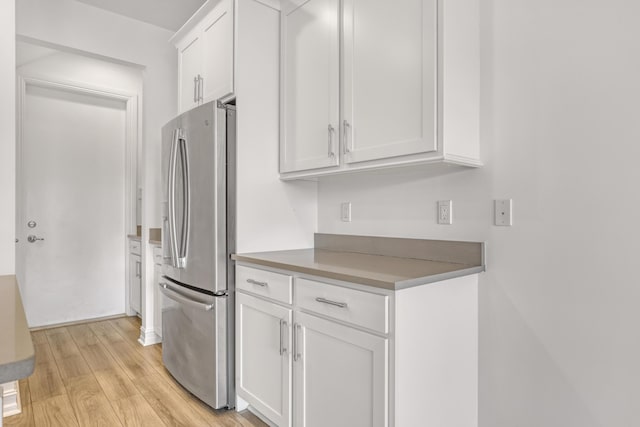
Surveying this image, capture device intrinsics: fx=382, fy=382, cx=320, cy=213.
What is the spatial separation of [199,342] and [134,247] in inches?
84.1

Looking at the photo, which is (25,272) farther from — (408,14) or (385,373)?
(408,14)

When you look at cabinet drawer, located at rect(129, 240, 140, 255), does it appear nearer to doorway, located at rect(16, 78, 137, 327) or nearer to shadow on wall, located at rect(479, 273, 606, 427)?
doorway, located at rect(16, 78, 137, 327)

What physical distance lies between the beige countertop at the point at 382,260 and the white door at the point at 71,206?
8.74 feet

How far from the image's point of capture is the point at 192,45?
2.67 metres

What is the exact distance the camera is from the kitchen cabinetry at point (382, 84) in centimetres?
155

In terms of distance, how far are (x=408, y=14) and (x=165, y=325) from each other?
2445 mm

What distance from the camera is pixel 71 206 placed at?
3883 millimetres

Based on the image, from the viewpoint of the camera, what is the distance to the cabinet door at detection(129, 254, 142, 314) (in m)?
3.86

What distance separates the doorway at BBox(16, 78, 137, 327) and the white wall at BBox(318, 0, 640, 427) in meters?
3.63

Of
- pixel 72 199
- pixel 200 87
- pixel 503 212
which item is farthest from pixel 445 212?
pixel 72 199

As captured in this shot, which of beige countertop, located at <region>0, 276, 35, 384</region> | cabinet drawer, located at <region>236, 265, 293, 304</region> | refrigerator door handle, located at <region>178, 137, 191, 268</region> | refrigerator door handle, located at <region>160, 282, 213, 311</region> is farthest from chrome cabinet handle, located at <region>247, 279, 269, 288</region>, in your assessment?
beige countertop, located at <region>0, 276, 35, 384</region>

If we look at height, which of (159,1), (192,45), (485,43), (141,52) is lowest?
(485,43)

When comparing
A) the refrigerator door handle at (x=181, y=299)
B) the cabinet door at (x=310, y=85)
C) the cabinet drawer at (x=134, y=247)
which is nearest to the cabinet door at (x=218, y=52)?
the cabinet door at (x=310, y=85)

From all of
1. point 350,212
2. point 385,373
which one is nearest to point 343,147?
point 350,212
